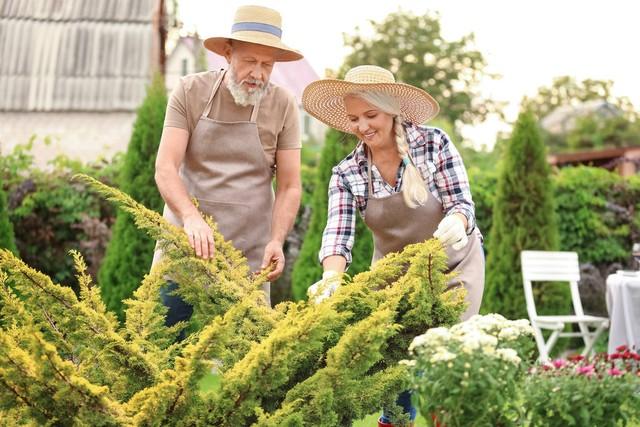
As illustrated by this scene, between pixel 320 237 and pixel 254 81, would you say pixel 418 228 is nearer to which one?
pixel 254 81

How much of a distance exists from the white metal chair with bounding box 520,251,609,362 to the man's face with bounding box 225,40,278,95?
4.39m

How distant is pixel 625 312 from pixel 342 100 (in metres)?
3.10

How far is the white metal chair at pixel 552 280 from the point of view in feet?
23.0

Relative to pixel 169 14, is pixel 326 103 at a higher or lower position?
lower

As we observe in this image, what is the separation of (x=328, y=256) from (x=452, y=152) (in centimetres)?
58

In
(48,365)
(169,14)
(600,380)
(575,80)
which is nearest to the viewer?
(48,365)

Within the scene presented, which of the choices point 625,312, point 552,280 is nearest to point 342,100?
point 625,312

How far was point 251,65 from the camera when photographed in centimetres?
319

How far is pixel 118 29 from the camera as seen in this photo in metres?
13.9

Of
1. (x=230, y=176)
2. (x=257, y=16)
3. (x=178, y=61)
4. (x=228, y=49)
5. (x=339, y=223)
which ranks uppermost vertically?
(x=178, y=61)

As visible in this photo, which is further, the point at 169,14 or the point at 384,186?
the point at 169,14

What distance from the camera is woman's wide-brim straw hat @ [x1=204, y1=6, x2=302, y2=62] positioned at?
3164 millimetres

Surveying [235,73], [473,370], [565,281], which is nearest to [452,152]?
[235,73]

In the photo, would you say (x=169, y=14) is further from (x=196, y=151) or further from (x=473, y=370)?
(x=473, y=370)
